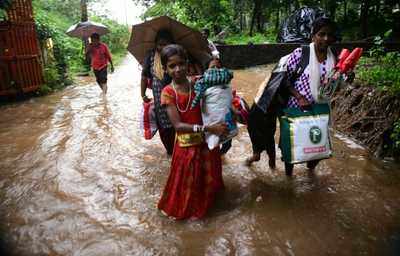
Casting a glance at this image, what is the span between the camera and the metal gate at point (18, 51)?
848 cm

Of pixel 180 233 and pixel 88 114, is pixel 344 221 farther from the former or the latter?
pixel 88 114

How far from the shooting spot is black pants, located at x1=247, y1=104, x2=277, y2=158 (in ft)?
12.5

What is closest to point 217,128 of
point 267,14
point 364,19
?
point 364,19

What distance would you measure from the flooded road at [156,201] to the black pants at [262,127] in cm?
46

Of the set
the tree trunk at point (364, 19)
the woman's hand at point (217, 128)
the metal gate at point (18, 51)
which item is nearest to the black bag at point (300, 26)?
the tree trunk at point (364, 19)

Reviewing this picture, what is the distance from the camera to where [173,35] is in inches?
163

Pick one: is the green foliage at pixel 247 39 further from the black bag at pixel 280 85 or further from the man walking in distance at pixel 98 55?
the black bag at pixel 280 85

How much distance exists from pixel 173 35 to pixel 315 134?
195 centimetres

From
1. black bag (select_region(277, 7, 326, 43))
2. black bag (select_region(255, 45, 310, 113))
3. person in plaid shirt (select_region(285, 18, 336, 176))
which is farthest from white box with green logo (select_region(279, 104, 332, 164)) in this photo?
black bag (select_region(277, 7, 326, 43))

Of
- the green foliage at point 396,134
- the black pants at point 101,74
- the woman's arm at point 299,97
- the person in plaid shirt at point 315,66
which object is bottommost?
the green foliage at point 396,134

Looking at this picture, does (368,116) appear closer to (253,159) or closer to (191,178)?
(253,159)

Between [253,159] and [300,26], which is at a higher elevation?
[300,26]

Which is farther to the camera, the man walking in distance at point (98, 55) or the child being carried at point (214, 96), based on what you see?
the man walking in distance at point (98, 55)

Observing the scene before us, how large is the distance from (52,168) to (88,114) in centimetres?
312
